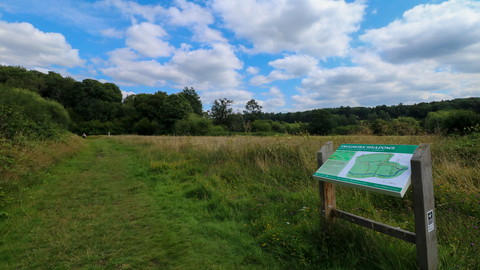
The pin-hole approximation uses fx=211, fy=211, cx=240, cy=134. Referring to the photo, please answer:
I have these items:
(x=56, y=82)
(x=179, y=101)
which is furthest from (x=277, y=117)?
(x=56, y=82)

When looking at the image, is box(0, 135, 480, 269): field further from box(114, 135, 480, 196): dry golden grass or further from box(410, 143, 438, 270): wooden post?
box(410, 143, 438, 270): wooden post

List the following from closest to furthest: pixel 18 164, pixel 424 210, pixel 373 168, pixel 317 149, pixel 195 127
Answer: pixel 424 210 < pixel 373 168 < pixel 18 164 < pixel 317 149 < pixel 195 127

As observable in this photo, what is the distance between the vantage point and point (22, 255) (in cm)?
311

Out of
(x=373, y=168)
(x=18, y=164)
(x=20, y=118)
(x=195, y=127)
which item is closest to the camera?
(x=373, y=168)

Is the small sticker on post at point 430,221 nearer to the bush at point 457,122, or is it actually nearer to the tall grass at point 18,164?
the tall grass at point 18,164

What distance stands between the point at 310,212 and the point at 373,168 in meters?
1.79

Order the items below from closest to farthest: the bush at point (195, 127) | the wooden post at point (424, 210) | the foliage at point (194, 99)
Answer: the wooden post at point (424, 210), the bush at point (195, 127), the foliage at point (194, 99)

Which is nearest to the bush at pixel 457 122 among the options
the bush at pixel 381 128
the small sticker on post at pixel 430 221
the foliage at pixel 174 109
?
the bush at pixel 381 128

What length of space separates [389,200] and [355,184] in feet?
8.57

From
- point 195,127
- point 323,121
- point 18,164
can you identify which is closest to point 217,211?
point 18,164

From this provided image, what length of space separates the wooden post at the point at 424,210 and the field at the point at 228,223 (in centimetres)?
27

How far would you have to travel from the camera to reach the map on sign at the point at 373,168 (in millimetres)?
2168

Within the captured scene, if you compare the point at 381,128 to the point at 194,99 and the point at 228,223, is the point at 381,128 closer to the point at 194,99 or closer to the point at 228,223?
the point at 228,223

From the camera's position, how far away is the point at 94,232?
12.5 ft
